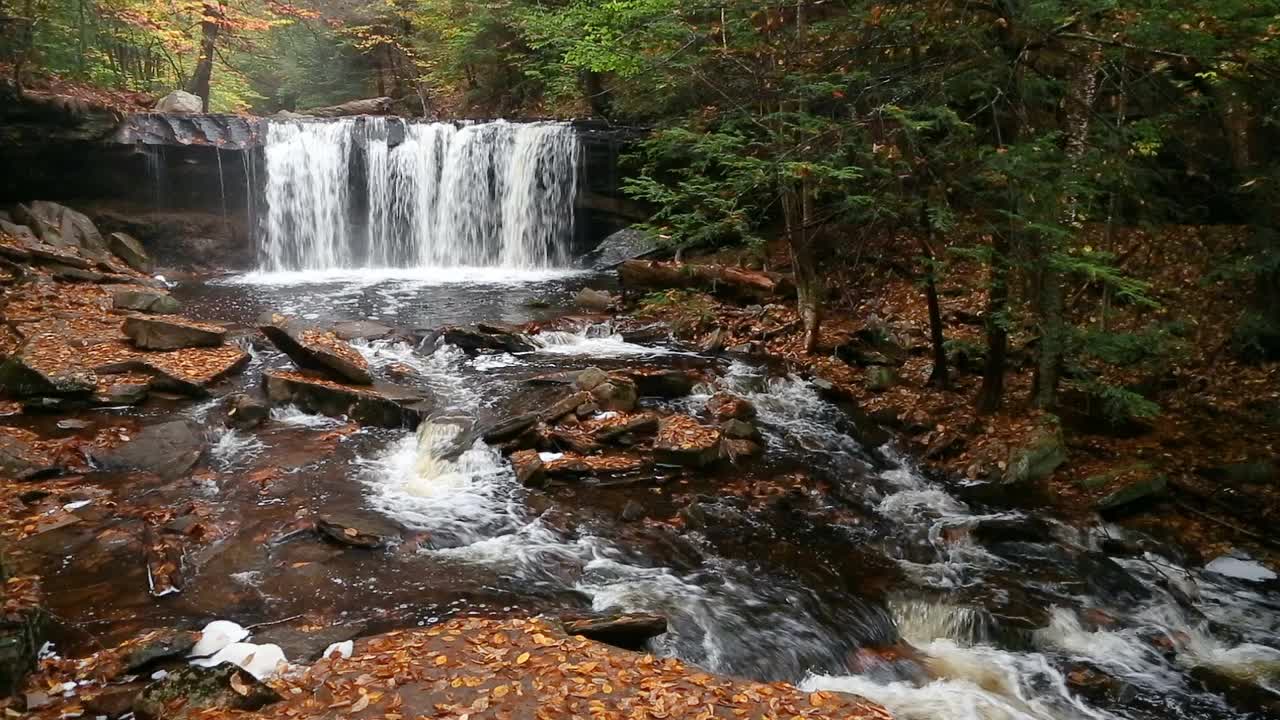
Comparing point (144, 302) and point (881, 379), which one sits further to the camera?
point (144, 302)

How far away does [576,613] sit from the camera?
5.96m

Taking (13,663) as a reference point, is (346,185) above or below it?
above

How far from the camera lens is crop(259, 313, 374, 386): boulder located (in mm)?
10328

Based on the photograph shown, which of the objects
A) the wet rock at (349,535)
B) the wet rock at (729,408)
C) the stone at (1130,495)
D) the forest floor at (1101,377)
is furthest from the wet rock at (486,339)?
the stone at (1130,495)

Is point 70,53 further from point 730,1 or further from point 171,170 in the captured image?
point 730,1

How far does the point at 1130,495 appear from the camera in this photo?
26.8 feet

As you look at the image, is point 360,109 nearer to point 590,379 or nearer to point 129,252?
point 129,252

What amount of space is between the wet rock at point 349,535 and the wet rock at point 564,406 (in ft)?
9.30

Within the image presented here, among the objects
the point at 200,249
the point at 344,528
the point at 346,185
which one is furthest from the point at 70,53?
the point at 344,528

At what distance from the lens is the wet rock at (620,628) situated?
18.0 feet

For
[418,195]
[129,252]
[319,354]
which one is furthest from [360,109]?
[319,354]

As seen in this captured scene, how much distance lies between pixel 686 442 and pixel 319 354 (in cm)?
497

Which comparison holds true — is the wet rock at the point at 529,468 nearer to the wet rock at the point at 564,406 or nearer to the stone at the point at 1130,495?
the wet rock at the point at 564,406

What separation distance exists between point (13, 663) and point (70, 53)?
16.8m
